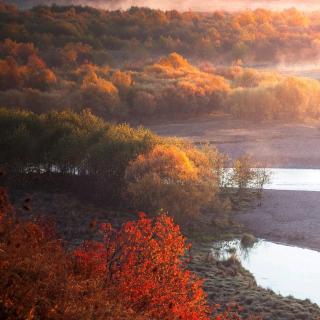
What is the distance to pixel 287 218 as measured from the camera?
50.5 metres

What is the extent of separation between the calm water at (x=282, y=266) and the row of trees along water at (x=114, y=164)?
5960mm

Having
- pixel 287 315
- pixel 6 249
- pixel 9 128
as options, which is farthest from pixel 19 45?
pixel 6 249

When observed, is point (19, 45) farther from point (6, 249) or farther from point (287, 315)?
point (6, 249)

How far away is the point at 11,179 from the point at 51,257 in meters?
34.9

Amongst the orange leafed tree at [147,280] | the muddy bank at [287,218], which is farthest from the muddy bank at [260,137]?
the orange leafed tree at [147,280]

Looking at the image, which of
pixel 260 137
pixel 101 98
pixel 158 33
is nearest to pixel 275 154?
pixel 260 137

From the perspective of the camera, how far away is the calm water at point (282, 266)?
117ft

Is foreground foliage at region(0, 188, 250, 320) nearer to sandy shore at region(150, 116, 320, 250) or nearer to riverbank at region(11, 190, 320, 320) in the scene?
riverbank at region(11, 190, 320, 320)

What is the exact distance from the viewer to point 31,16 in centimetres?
16000

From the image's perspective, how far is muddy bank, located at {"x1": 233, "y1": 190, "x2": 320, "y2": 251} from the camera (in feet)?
153

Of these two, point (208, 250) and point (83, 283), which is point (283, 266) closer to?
point (208, 250)

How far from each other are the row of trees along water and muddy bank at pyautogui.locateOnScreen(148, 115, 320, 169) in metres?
16.4

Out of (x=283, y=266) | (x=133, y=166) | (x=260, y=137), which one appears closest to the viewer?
(x=283, y=266)

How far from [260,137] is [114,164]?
1426 inches
